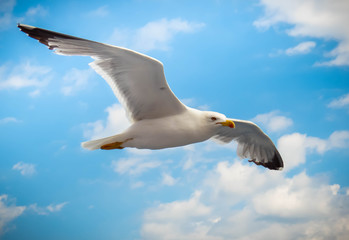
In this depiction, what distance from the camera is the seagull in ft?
10.5

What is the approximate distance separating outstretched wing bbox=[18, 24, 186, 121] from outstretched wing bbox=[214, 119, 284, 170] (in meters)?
1.25

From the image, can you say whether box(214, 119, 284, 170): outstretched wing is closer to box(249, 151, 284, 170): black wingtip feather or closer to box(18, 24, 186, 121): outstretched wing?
box(249, 151, 284, 170): black wingtip feather

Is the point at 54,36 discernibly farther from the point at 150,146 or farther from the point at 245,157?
the point at 245,157

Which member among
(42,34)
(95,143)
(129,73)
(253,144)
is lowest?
(95,143)

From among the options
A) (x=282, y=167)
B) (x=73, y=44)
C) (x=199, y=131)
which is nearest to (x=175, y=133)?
(x=199, y=131)

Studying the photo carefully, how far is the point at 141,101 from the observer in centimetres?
362

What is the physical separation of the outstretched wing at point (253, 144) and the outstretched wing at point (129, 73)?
4.09 feet

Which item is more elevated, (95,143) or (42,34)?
(42,34)

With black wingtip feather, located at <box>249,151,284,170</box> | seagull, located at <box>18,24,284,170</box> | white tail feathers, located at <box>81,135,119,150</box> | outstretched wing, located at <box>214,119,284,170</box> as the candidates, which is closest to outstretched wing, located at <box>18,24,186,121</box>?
seagull, located at <box>18,24,284,170</box>

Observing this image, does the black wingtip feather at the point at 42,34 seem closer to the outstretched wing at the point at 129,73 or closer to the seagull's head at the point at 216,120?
the outstretched wing at the point at 129,73

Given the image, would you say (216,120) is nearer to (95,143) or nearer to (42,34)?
(95,143)

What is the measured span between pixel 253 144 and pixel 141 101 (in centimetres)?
188

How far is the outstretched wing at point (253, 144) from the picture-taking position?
460cm

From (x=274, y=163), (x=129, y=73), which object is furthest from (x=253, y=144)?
(x=129, y=73)
